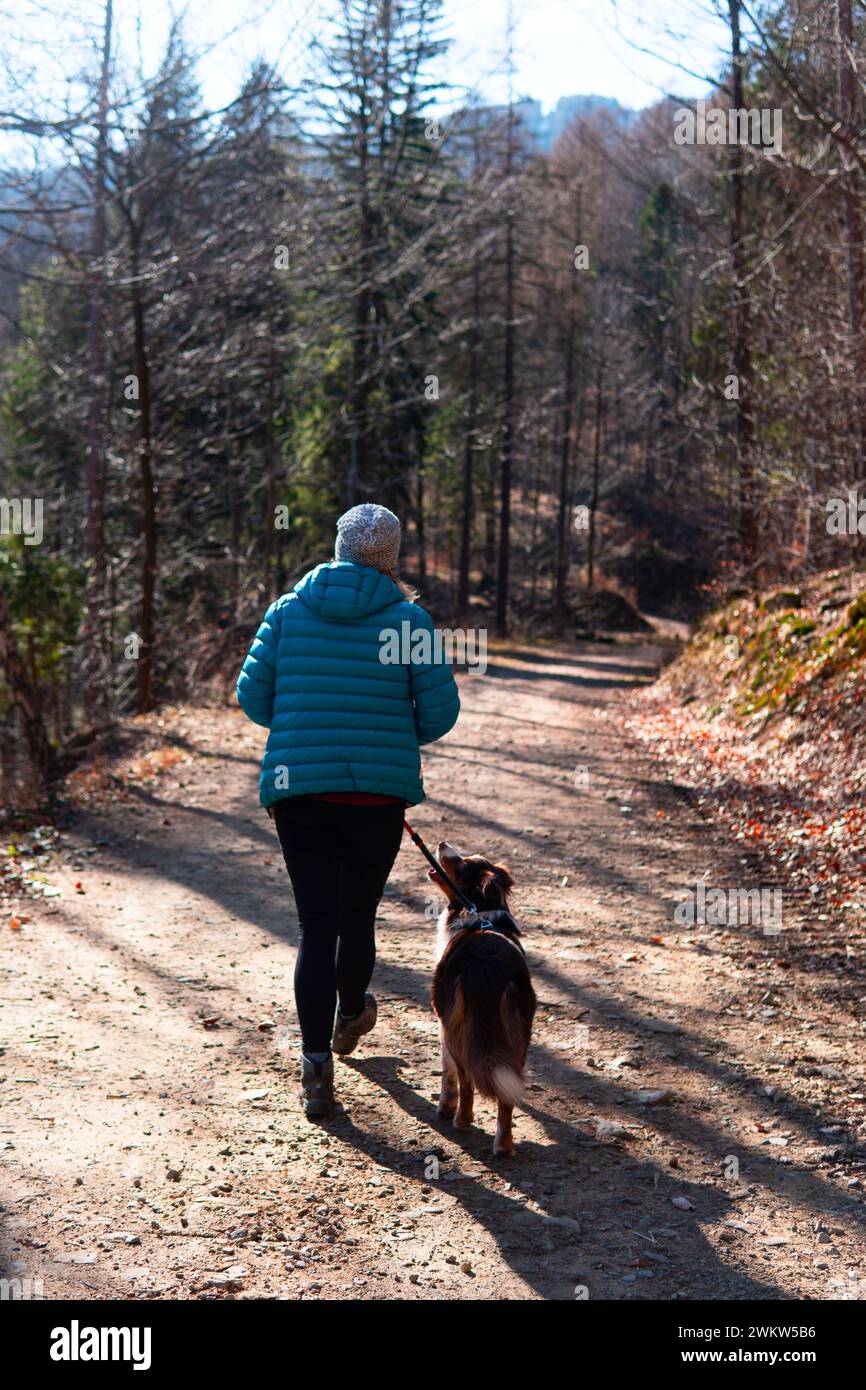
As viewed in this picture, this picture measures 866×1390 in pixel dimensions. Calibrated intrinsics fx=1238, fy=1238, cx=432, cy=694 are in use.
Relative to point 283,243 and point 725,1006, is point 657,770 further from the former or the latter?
point 283,243

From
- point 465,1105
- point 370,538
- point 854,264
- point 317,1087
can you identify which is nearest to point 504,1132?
point 465,1105

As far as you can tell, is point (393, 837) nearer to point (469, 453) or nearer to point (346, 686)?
point (346, 686)

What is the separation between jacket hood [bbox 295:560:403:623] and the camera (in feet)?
16.3

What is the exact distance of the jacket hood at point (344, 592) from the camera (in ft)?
16.3

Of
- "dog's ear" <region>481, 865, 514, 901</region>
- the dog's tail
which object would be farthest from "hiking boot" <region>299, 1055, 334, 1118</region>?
"dog's ear" <region>481, 865, 514, 901</region>

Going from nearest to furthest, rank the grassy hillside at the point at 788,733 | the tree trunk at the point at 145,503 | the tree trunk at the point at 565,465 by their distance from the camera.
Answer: the grassy hillside at the point at 788,733
the tree trunk at the point at 145,503
the tree trunk at the point at 565,465

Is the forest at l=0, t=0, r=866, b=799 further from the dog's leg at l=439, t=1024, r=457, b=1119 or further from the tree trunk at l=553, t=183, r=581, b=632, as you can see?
the dog's leg at l=439, t=1024, r=457, b=1119

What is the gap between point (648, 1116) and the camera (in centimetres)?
515

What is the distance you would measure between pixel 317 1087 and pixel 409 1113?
410mm

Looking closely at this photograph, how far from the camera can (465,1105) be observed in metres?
4.99

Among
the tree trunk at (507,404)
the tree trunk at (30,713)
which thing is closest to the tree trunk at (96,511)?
the tree trunk at (30,713)

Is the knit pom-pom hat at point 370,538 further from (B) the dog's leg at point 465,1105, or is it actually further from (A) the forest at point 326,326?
(A) the forest at point 326,326

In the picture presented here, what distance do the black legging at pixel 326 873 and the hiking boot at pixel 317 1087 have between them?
72 mm
